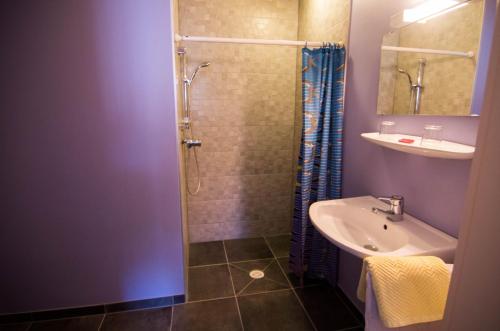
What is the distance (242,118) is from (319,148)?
39.0 inches

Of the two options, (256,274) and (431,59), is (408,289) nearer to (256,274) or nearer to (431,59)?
(431,59)

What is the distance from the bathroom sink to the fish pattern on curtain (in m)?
0.36

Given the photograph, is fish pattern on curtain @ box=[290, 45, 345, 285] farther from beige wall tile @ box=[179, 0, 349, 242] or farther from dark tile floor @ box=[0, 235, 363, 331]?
beige wall tile @ box=[179, 0, 349, 242]

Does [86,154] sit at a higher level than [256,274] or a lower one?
higher

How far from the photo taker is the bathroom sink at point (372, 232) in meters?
1.08

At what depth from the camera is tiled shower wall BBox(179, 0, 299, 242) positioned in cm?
247

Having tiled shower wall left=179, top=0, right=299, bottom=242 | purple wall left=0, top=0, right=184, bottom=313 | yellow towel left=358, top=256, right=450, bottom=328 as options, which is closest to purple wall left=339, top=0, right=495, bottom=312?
yellow towel left=358, top=256, right=450, bottom=328

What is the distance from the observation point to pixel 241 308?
1.89 meters

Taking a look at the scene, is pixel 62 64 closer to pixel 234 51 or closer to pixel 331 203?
pixel 234 51

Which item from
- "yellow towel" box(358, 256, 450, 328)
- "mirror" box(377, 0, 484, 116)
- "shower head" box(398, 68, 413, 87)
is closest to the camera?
"yellow towel" box(358, 256, 450, 328)

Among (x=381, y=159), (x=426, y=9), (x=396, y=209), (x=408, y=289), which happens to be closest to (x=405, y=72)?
(x=426, y=9)

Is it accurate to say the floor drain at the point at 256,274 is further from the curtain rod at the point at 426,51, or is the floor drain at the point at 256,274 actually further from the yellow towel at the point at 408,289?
the curtain rod at the point at 426,51

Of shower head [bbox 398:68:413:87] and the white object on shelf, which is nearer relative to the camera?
the white object on shelf

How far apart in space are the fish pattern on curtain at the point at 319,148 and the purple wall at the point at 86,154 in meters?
0.92
